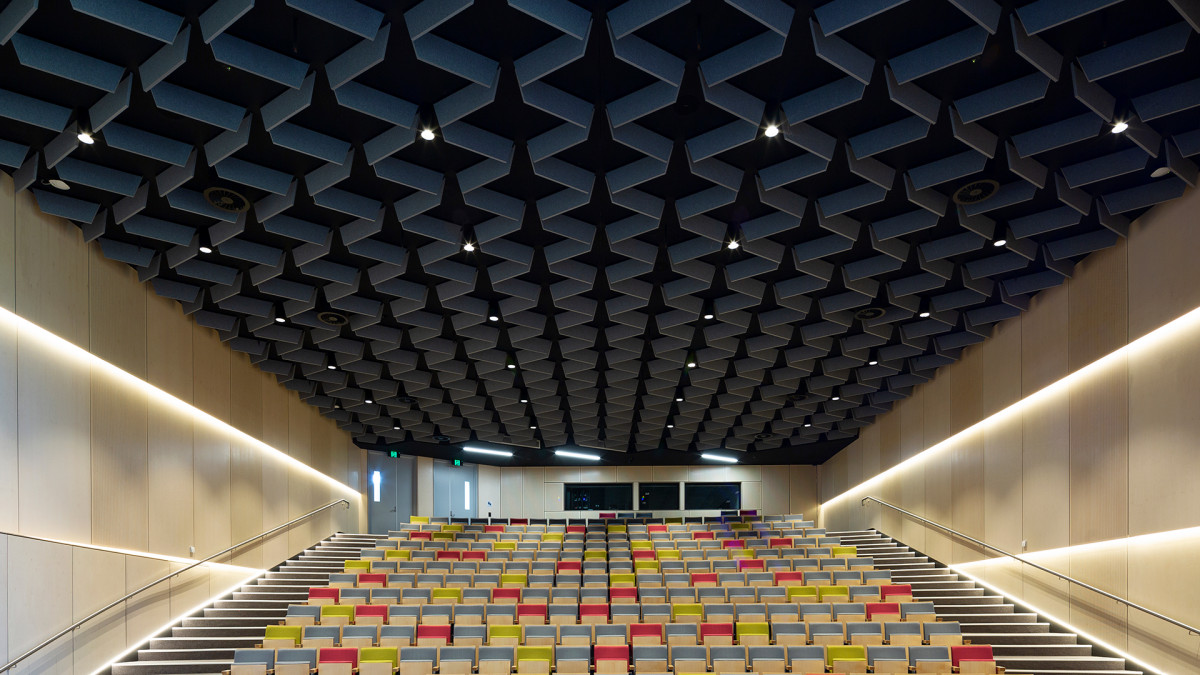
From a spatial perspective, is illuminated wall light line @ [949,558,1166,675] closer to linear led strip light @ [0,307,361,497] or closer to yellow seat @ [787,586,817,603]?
yellow seat @ [787,586,817,603]

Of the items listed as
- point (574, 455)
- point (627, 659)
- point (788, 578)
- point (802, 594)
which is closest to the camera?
point (627, 659)

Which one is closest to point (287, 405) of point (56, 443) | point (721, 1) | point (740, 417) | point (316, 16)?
point (56, 443)

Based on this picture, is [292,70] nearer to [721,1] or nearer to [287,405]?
[721,1]

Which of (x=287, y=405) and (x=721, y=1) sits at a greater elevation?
(x=721, y=1)

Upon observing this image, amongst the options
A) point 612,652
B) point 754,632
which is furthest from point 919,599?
point 612,652

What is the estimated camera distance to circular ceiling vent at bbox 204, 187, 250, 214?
682 cm

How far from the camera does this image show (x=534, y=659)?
8188 mm

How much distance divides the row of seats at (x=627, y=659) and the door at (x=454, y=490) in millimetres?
15274

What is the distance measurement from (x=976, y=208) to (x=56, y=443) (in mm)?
9014

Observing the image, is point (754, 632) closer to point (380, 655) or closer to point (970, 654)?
point (970, 654)

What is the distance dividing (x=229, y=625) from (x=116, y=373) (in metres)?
3.85

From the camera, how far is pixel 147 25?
14.9 feet

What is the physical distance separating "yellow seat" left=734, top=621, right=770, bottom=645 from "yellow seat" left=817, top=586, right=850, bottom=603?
5.70ft

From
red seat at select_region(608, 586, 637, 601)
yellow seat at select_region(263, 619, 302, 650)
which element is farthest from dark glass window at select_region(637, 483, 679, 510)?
yellow seat at select_region(263, 619, 302, 650)
